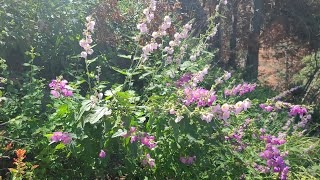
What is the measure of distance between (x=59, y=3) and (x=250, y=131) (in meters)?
2.67

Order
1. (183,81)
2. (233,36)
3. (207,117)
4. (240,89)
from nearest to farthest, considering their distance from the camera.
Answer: (207,117) → (183,81) → (240,89) → (233,36)

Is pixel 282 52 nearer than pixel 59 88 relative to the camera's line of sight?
No

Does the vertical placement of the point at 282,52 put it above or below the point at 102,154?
below

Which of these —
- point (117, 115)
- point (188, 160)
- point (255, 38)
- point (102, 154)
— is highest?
point (117, 115)

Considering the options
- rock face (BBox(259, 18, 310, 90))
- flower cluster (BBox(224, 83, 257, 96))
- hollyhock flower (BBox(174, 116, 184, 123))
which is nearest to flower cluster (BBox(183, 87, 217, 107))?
hollyhock flower (BBox(174, 116, 184, 123))

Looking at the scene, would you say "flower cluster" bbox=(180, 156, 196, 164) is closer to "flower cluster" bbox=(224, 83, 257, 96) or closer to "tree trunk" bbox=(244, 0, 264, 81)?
"flower cluster" bbox=(224, 83, 257, 96)

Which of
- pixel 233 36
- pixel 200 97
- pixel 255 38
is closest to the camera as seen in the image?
pixel 200 97

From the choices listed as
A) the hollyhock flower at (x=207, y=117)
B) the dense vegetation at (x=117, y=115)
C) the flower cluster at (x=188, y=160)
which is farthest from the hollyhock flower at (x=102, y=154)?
the hollyhock flower at (x=207, y=117)

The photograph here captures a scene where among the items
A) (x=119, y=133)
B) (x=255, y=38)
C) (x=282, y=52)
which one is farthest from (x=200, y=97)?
(x=282, y=52)

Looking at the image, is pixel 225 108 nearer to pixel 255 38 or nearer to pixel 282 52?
pixel 255 38

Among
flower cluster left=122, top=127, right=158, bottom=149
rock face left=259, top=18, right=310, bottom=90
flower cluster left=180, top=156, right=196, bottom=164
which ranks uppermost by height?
flower cluster left=122, top=127, right=158, bottom=149

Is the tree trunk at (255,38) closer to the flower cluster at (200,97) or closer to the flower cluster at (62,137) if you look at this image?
the flower cluster at (200,97)

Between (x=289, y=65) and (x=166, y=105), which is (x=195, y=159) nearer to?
(x=166, y=105)

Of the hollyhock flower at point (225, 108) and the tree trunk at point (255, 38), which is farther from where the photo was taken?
the tree trunk at point (255, 38)
